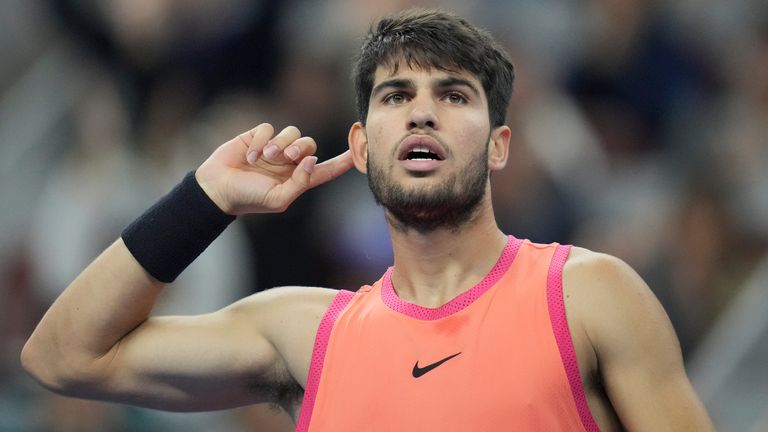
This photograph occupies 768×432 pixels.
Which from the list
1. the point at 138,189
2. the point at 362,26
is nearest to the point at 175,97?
the point at 138,189

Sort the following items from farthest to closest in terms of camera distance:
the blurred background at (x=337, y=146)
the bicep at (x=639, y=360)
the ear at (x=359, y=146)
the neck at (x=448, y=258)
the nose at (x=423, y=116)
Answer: the blurred background at (x=337, y=146) < the ear at (x=359, y=146) < the neck at (x=448, y=258) < the nose at (x=423, y=116) < the bicep at (x=639, y=360)

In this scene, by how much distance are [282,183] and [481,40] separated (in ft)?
2.48

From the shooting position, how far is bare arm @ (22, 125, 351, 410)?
3.73m

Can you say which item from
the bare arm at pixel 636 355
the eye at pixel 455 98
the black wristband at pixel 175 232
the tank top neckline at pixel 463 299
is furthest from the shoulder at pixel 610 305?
the black wristband at pixel 175 232

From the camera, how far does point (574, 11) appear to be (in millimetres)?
6703

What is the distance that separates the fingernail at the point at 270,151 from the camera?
3723 millimetres

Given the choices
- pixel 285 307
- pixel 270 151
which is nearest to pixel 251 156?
pixel 270 151

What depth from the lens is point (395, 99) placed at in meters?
3.62

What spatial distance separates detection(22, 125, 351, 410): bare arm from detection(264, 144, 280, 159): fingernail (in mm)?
14

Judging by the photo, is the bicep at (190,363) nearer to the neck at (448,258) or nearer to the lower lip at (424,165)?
the neck at (448,258)

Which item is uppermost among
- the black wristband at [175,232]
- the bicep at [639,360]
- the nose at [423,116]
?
the nose at [423,116]

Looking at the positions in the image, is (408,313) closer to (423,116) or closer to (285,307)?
(285,307)

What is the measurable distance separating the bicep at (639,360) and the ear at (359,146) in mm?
909

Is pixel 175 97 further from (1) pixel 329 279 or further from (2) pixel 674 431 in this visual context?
(2) pixel 674 431
